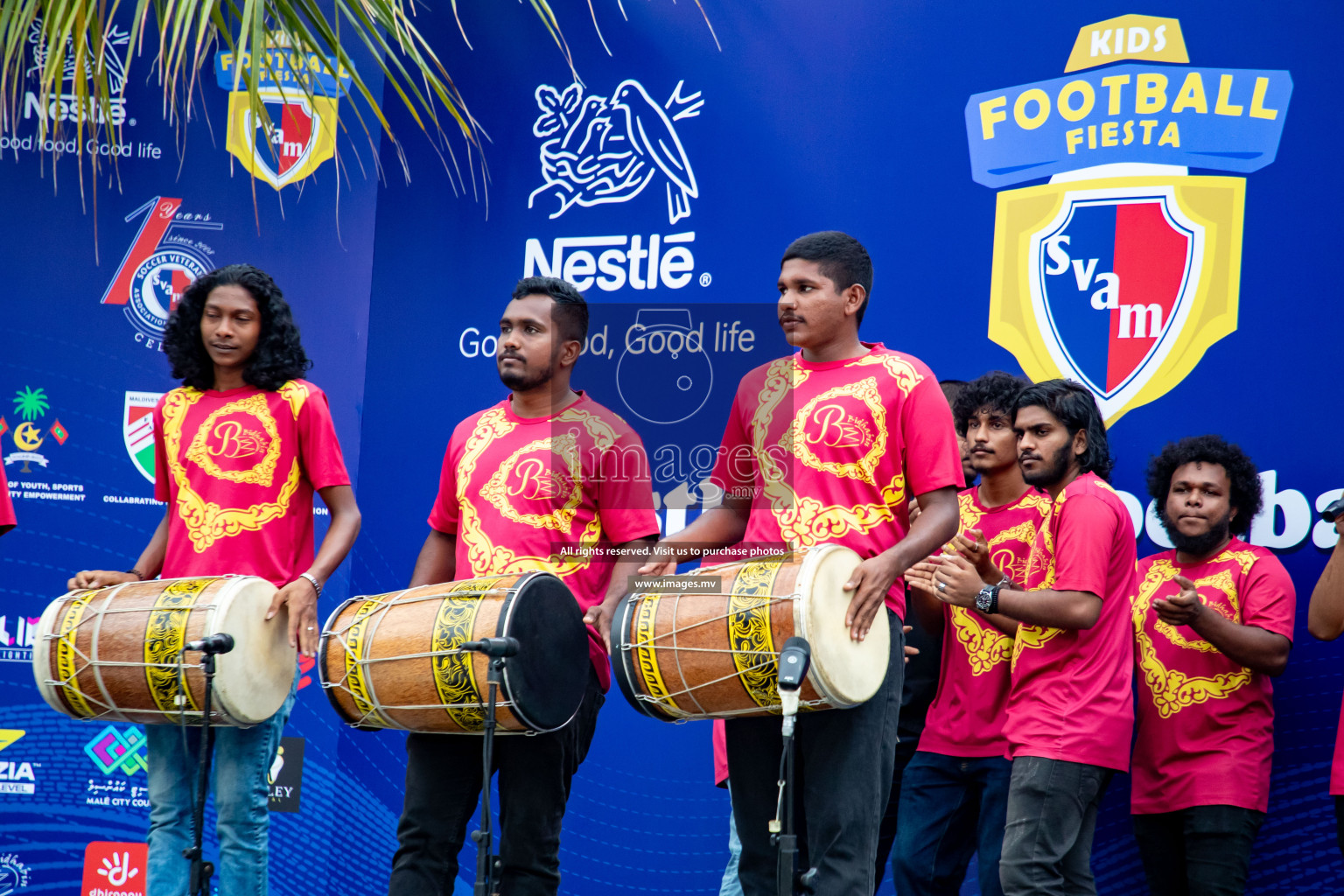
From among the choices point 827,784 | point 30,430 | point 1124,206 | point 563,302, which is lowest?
point 827,784

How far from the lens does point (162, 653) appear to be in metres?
3.71

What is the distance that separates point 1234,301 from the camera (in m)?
4.66

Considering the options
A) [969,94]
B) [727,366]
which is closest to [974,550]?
[727,366]

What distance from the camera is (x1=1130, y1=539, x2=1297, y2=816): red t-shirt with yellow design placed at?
13.3 ft

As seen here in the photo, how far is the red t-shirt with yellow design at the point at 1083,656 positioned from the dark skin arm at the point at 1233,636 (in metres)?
0.15

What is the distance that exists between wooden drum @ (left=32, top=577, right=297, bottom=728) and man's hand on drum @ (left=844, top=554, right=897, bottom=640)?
185cm

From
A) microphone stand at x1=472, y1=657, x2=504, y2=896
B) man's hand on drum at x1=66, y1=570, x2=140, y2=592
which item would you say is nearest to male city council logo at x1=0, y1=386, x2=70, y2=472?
man's hand on drum at x1=66, y1=570, x2=140, y2=592

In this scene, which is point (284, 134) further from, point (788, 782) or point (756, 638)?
point (788, 782)

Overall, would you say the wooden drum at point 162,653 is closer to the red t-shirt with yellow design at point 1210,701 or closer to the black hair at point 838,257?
the black hair at point 838,257

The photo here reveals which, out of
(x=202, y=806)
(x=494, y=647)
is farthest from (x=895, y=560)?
(x=202, y=806)

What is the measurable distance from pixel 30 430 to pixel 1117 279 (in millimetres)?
4741

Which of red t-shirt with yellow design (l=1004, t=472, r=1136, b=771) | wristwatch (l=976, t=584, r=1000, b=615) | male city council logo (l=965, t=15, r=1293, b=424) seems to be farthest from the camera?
male city council logo (l=965, t=15, r=1293, b=424)

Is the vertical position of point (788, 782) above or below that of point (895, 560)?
below

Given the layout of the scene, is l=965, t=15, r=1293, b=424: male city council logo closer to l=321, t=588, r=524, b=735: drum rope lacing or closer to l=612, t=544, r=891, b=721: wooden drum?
l=612, t=544, r=891, b=721: wooden drum
